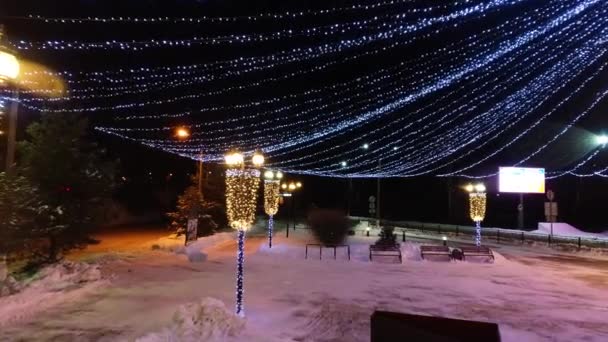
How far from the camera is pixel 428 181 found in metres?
62.0

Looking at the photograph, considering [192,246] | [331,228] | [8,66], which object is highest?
[8,66]

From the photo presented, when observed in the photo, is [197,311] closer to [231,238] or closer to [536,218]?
[231,238]

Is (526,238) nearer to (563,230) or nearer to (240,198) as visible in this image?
(563,230)

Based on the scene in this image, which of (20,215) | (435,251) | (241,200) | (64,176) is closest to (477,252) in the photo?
(435,251)

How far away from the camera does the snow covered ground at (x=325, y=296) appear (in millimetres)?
10695

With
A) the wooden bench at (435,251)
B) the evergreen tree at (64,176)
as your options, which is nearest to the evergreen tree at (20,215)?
the evergreen tree at (64,176)

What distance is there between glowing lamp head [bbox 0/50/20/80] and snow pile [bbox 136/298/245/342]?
527cm

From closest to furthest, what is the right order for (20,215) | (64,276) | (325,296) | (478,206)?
(20,215) < (325,296) < (64,276) < (478,206)

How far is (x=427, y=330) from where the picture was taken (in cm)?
401

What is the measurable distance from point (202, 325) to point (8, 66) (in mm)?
5900

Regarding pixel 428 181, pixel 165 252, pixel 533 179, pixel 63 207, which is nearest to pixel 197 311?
pixel 63 207

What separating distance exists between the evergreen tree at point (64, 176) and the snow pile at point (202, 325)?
33.8 ft

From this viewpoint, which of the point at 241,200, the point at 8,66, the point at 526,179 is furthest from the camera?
the point at 526,179

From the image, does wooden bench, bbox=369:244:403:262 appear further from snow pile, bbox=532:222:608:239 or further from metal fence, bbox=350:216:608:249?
snow pile, bbox=532:222:608:239
